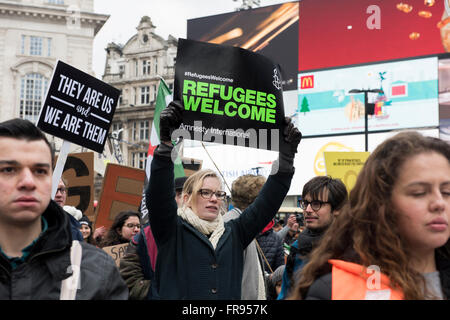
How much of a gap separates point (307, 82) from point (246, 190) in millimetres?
29404

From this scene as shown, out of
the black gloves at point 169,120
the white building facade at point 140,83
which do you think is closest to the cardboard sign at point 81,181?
the black gloves at point 169,120

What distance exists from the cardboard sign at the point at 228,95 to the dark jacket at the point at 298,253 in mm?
537

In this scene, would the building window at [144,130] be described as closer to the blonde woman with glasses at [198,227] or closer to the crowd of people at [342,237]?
the blonde woman with glasses at [198,227]

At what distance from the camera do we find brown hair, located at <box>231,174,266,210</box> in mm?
4258

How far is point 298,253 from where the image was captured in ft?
10.7

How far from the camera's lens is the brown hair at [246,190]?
426 cm

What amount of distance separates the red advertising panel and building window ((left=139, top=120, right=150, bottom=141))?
1865 centimetres

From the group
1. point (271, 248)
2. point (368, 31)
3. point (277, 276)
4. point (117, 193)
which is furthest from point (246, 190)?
point (368, 31)

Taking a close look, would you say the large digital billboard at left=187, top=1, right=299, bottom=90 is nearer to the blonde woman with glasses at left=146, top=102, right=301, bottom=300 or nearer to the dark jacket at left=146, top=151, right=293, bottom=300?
the blonde woman with glasses at left=146, top=102, right=301, bottom=300

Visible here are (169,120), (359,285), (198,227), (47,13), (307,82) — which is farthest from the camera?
(47,13)

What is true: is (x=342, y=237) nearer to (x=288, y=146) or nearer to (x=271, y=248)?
(x=288, y=146)

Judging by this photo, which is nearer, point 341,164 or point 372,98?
point 341,164

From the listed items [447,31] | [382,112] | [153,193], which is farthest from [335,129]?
[153,193]

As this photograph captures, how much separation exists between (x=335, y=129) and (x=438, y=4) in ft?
27.2
